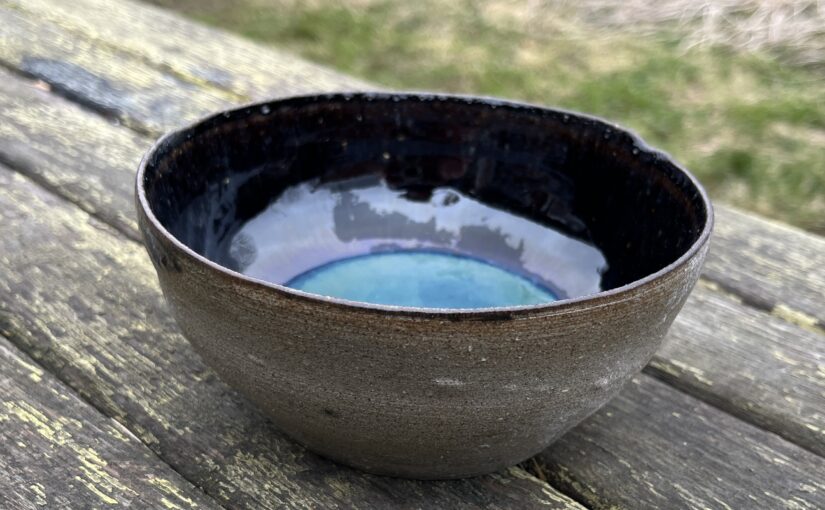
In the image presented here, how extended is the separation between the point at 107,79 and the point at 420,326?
2.78ft

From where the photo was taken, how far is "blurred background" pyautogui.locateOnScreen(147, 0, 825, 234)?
6.48ft

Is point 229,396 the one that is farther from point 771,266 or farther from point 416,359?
point 771,266

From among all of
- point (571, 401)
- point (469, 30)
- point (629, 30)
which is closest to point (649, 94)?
point (629, 30)

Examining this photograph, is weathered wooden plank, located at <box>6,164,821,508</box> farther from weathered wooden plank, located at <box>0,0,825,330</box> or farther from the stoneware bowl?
weathered wooden plank, located at <box>0,0,825,330</box>

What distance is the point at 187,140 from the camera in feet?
2.04

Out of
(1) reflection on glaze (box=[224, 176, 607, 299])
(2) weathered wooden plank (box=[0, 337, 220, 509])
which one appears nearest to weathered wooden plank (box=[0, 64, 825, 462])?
(1) reflection on glaze (box=[224, 176, 607, 299])

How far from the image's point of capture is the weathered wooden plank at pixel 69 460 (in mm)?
509

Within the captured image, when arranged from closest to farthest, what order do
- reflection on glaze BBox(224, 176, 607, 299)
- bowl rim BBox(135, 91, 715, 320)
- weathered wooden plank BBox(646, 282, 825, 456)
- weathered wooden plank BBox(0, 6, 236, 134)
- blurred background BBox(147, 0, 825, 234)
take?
bowl rim BBox(135, 91, 715, 320)
weathered wooden plank BBox(646, 282, 825, 456)
reflection on glaze BBox(224, 176, 607, 299)
weathered wooden plank BBox(0, 6, 236, 134)
blurred background BBox(147, 0, 825, 234)

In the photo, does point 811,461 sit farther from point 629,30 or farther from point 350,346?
point 629,30

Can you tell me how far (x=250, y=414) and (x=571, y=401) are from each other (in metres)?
0.24

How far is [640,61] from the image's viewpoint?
2447 millimetres

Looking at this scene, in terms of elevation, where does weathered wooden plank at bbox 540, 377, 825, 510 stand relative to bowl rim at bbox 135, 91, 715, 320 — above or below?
below

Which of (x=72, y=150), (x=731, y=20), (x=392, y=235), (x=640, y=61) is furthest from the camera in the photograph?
(x=731, y=20)

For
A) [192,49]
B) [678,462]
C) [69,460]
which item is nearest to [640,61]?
[192,49]
